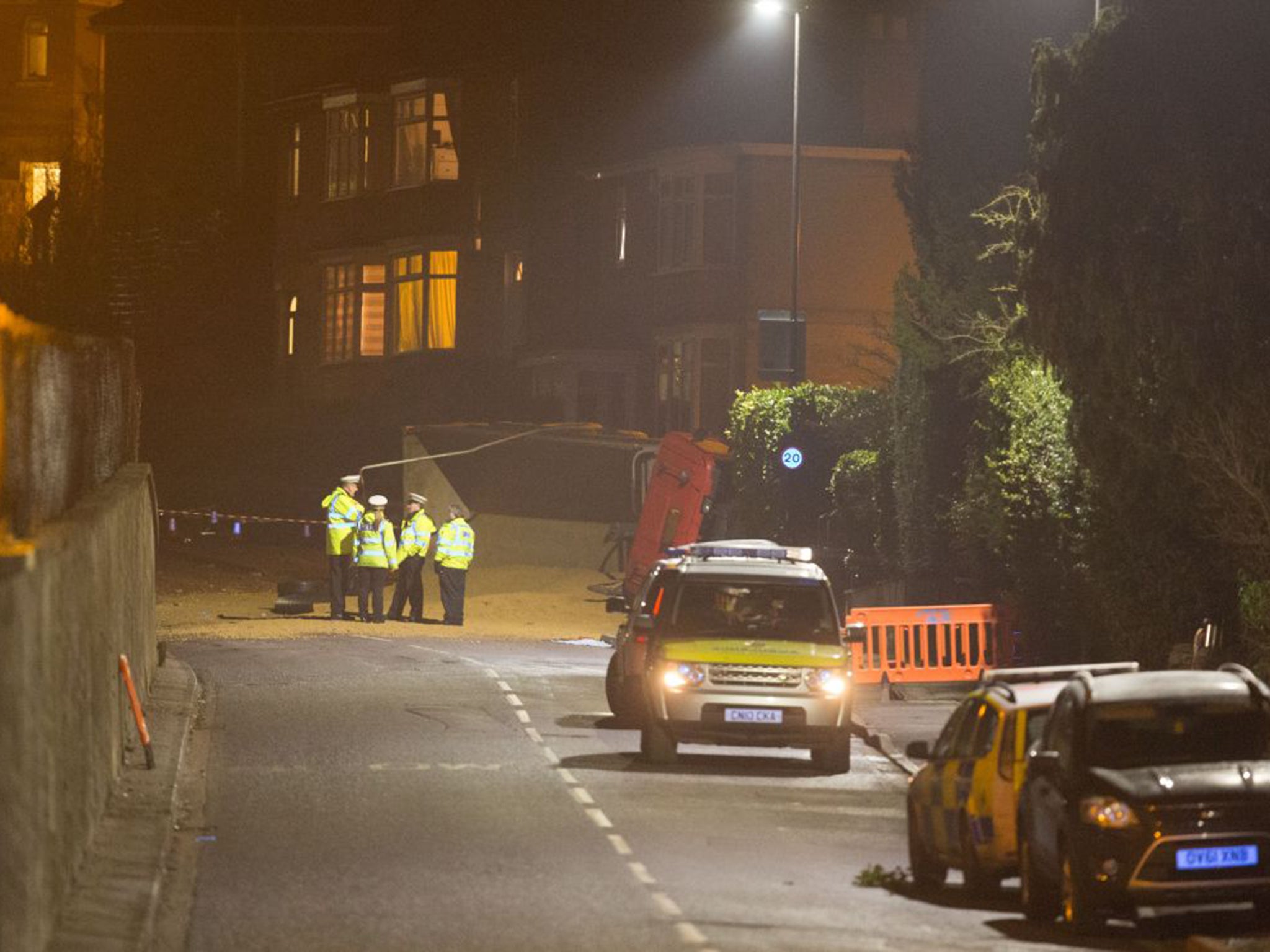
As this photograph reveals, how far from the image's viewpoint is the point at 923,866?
51.8 ft

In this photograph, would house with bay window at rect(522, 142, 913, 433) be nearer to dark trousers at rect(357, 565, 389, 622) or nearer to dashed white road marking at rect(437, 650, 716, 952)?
dark trousers at rect(357, 565, 389, 622)

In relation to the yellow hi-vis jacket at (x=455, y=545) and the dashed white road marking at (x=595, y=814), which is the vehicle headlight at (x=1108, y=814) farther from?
the yellow hi-vis jacket at (x=455, y=545)

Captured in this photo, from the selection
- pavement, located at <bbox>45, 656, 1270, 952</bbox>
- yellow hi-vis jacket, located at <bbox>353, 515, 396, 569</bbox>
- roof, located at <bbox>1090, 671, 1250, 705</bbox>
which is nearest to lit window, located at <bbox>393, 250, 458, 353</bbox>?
yellow hi-vis jacket, located at <bbox>353, 515, 396, 569</bbox>

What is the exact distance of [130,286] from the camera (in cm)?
6272

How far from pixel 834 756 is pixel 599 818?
4.12 meters

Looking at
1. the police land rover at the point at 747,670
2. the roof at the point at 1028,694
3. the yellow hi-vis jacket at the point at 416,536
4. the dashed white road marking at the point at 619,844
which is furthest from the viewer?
the yellow hi-vis jacket at the point at 416,536

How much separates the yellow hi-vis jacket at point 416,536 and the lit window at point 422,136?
23181 millimetres

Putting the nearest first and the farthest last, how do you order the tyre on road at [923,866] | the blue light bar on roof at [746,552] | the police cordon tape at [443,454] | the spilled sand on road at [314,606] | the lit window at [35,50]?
the tyre on road at [923,866], the blue light bar on roof at [746,552], the spilled sand on road at [314,606], the police cordon tape at [443,454], the lit window at [35,50]

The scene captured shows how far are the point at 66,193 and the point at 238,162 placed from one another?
6.34 metres

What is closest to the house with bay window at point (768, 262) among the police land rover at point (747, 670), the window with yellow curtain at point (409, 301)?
the window with yellow curtain at point (409, 301)

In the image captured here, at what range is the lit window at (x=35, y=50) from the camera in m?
74.5

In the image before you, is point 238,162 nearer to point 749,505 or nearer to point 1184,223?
point 749,505

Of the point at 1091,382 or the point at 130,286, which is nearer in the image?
the point at 1091,382

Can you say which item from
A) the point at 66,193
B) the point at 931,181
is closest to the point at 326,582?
the point at 931,181
